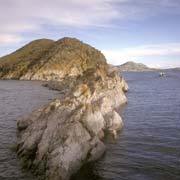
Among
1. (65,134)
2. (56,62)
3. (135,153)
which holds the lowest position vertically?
(135,153)

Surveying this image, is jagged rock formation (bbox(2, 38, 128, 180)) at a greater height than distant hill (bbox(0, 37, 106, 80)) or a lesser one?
lesser

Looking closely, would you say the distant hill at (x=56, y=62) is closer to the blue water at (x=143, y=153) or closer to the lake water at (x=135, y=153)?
the lake water at (x=135, y=153)

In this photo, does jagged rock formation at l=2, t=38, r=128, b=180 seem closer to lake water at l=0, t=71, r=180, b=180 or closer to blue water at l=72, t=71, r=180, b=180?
lake water at l=0, t=71, r=180, b=180

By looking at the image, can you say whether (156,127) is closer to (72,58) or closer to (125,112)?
(125,112)

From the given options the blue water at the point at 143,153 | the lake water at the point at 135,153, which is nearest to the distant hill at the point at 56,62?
the lake water at the point at 135,153

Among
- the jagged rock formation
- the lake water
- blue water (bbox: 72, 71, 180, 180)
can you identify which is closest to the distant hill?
the lake water

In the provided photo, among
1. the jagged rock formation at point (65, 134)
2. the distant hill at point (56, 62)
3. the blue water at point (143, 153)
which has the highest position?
the distant hill at point (56, 62)

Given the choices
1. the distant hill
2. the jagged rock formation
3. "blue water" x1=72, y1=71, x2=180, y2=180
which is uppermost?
the distant hill

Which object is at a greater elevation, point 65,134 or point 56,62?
point 56,62

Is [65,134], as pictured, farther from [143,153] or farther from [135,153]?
[143,153]

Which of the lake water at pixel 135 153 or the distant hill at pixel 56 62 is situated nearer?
the lake water at pixel 135 153

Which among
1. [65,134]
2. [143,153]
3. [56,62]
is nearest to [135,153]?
[143,153]

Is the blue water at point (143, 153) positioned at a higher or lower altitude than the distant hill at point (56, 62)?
lower

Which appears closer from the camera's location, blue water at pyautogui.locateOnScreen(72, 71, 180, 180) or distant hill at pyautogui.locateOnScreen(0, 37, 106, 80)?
Answer: blue water at pyautogui.locateOnScreen(72, 71, 180, 180)
